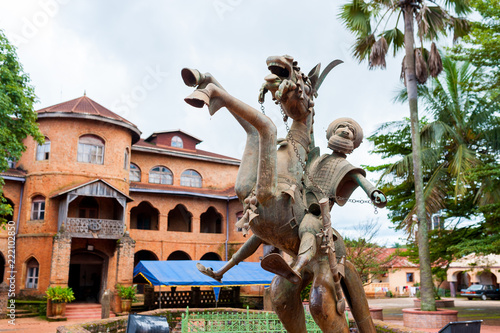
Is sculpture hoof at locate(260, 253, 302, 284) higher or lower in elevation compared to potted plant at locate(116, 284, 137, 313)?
higher

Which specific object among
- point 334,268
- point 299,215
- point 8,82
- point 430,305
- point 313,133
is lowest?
point 430,305

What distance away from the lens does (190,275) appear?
16562 mm

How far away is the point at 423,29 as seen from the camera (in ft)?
Result: 46.3

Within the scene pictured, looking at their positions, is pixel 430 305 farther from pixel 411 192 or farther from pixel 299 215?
pixel 299 215

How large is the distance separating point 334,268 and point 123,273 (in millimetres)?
19388

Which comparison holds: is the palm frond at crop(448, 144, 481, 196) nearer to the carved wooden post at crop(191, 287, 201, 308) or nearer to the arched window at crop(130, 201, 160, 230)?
the carved wooden post at crop(191, 287, 201, 308)

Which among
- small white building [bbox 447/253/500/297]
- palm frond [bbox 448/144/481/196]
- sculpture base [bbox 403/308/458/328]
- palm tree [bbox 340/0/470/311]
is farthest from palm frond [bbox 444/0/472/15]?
small white building [bbox 447/253/500/297]

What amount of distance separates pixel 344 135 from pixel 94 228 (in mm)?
18876

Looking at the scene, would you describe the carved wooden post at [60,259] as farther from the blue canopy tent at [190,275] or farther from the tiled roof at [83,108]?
the tiled roof at [83,108]

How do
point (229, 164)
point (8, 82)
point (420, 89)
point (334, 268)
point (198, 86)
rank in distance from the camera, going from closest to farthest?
point (198, 86)
point (334, 268)
point (8, 82)
point (420, 89)
point (229, 164)

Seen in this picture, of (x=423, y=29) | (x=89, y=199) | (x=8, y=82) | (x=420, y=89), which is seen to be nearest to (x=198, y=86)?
(x=8, y=82)

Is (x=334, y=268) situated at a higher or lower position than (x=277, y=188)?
lower

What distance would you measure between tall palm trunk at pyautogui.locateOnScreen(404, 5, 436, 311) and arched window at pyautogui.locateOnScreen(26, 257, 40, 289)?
1683 cm

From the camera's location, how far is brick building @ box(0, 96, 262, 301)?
2058cm
